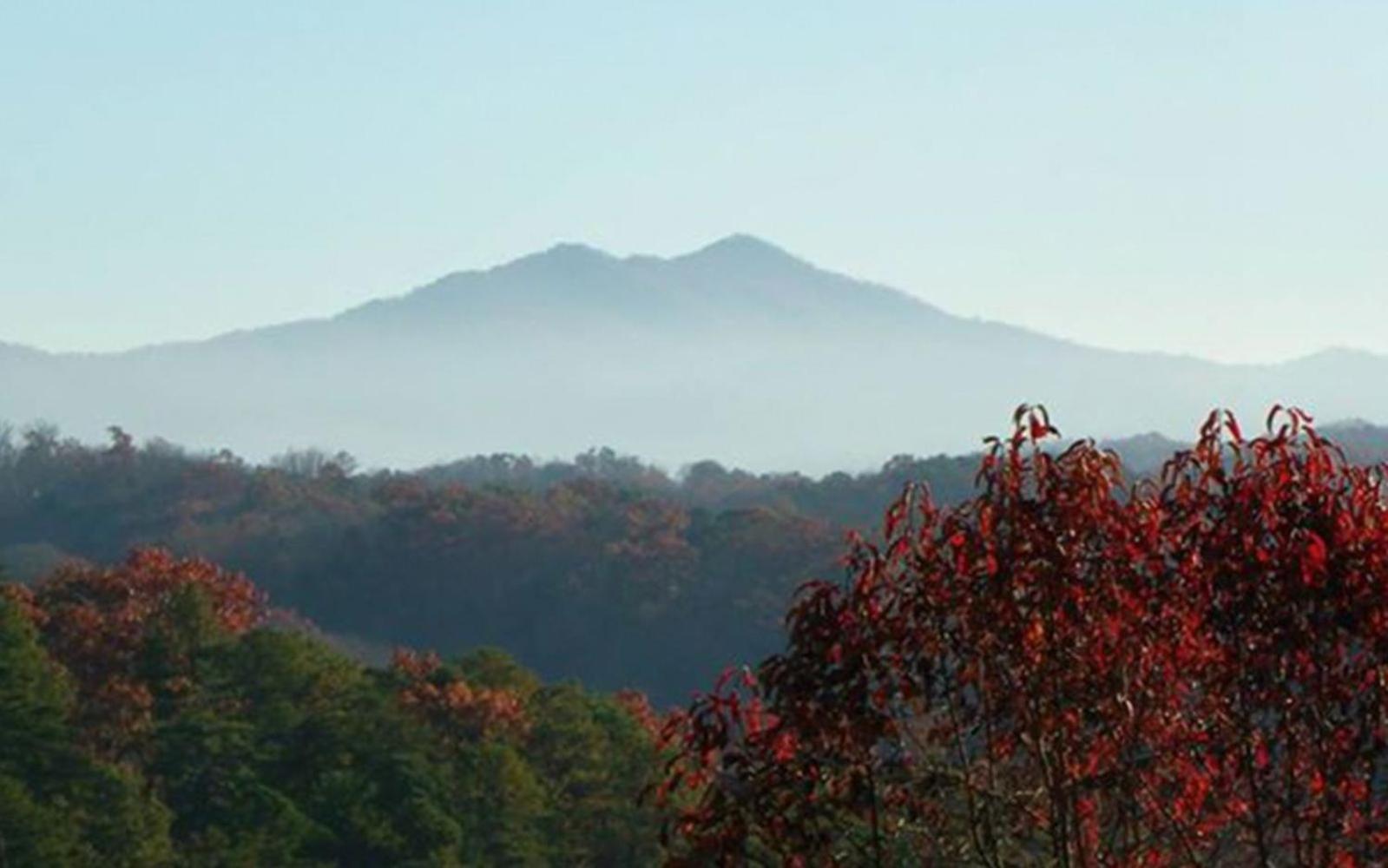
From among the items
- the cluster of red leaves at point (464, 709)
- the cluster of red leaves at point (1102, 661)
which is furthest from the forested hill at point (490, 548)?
the cluster of red leaves at point (1102, 661)

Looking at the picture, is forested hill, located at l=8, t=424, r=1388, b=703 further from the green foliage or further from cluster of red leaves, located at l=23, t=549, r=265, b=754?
the green foliage

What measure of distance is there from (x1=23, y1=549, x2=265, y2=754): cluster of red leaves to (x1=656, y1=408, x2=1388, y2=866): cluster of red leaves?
2486 cm

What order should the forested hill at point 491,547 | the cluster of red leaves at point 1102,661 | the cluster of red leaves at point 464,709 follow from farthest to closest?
the forested hill at point 491,547
the cluster of red leaves at point 464,709
the cluster of red leaves at point 1102,661

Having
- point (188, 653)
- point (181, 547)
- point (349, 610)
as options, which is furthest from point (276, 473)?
point (188, 653)

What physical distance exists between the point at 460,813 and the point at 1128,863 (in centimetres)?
2206

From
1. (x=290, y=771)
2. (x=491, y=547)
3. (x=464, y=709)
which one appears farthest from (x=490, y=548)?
(x=290, y=771)

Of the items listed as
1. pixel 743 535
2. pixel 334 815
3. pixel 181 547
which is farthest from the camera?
pixel 181 547

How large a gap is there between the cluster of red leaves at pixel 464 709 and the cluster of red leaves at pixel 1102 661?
2454 centimetres

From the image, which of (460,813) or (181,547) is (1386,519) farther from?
(181,547)

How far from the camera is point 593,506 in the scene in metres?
72.6

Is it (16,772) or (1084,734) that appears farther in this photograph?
(16,772)

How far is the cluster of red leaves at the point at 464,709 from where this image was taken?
29.3m

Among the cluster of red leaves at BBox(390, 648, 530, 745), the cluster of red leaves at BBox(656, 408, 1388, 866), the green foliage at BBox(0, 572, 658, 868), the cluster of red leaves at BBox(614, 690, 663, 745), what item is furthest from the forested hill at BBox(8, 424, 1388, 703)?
the cluster of red leaves at BBox(656, 408, 1388, 866)

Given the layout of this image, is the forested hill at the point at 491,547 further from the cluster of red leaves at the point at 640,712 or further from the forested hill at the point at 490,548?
the cluster of red leaves at the point at 640,712
